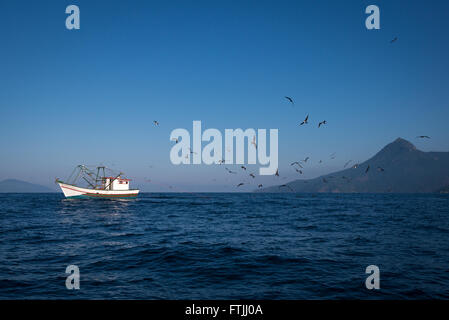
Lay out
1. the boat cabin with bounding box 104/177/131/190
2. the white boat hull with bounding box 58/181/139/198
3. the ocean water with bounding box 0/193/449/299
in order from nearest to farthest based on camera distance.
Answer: the ocean water with bounding box 0/193/449/299 < the white boat hull with bounding box 58/181/139/198 < the boat cabin with bounding box 104/177/131/190

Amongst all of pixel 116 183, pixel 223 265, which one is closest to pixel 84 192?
pixel 116 183

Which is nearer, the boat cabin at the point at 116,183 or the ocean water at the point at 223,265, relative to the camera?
the ocean water at the point at 223,265

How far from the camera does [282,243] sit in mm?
18469

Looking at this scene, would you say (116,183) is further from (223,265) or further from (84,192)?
(223,265)

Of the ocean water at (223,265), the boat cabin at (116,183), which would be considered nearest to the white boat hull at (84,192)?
the boat cabin at (116,183)

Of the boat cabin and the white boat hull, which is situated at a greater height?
the boat cabin

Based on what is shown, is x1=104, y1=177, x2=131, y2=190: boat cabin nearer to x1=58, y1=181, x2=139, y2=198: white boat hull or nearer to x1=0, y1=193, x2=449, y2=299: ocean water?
x1=58, y1=181, x2=139, y2=198: white boat hull

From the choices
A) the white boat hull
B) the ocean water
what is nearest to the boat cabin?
the white boat hull

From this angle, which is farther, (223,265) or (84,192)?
(84,192)

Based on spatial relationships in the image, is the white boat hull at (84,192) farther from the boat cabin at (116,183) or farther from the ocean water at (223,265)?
the ocean water at (223,265)
